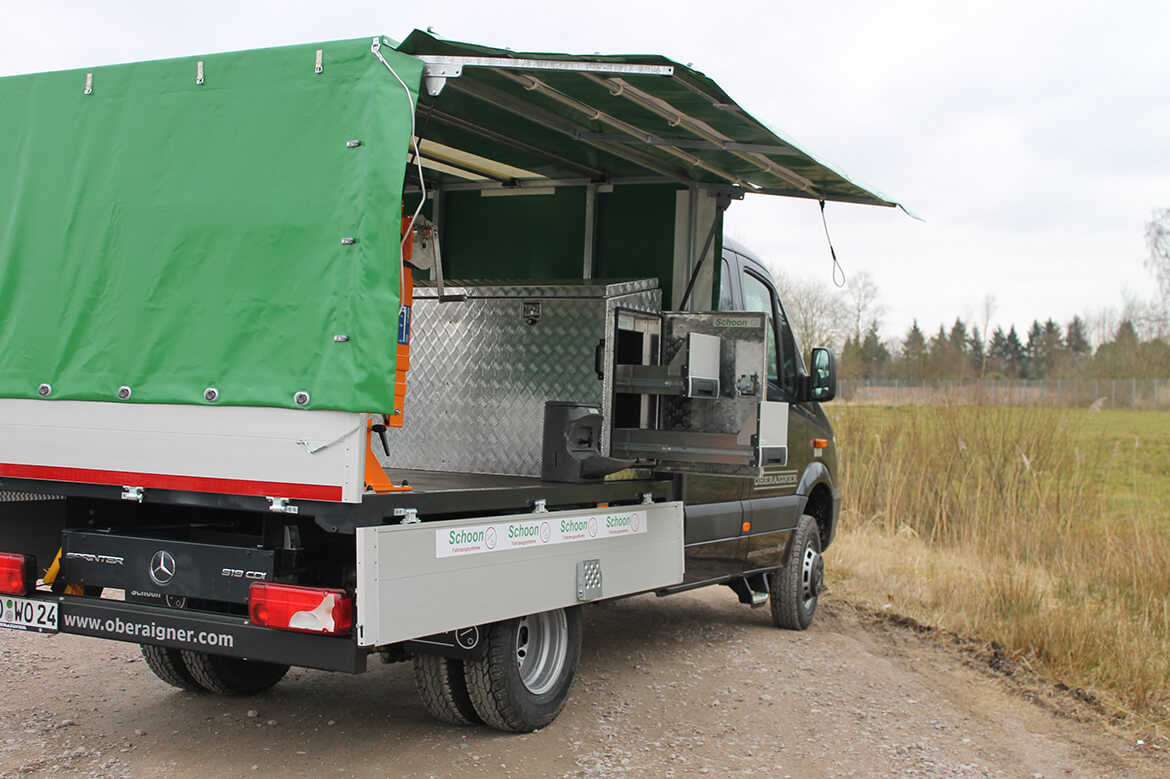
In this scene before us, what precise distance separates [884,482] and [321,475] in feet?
28.1

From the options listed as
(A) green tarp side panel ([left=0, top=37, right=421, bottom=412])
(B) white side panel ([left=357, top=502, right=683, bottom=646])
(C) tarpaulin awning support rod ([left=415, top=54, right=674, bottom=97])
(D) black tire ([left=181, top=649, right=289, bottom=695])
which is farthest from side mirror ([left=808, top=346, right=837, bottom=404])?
(A) green tarp side panel ([left=0, top=37, right=421, bottom=412])

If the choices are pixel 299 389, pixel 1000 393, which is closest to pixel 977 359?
pixel 1000 393

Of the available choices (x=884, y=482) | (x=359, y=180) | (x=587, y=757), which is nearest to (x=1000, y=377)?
(x=884, y=482)

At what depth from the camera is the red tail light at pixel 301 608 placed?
3938 mm

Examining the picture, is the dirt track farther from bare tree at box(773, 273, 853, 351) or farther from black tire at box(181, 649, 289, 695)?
bare tree at box(773, 273, 853, 351)

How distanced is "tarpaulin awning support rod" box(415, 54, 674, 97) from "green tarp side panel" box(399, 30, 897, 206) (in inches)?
0.8

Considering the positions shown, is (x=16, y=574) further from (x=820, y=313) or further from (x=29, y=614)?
(x=820, y=313)

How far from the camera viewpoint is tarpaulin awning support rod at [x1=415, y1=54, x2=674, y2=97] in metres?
4.27

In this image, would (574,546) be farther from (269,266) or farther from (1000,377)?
(1000,377)

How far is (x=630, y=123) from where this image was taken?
5.58 m

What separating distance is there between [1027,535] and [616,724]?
224 inches

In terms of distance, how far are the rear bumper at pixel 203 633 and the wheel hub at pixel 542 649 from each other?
1193 millimetres

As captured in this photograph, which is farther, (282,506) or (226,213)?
(226,213)

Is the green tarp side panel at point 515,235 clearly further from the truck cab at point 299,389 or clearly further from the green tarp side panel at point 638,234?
the truck cab at point 299,389
